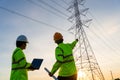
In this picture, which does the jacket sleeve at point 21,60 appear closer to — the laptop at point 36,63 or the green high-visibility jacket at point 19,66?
the green high-visibility jacket at point 19,66

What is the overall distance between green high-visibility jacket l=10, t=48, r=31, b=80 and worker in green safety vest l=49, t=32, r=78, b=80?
1.38 m

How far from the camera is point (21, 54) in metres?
7.19

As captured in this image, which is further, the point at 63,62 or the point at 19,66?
the point at 63,62

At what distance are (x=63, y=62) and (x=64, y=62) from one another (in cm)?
4

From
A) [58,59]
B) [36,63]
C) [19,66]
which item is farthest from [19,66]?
[58,59]

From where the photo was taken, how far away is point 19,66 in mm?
7148

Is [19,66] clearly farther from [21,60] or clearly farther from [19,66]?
[21,60]

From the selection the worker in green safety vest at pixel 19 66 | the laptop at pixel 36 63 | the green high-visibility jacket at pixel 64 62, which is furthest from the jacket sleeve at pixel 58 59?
the worker in green safety vest at pixel 19 66

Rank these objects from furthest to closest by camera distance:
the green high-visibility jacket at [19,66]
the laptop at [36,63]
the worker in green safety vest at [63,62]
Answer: the worker in green safety vest at [63,62] < the laptop at [36,63] < the green high-visibility jacket at [19,66]

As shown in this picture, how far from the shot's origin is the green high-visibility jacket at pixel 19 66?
23.3 feet

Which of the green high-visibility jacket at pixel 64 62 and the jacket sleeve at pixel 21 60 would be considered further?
the green high-visibility jacket at pixel 64 62

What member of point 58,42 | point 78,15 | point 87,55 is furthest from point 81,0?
point 58,42

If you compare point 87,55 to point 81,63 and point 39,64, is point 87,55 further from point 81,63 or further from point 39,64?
point 39,64

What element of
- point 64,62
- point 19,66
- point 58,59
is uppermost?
point 58,59
